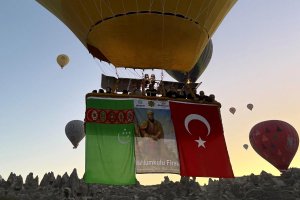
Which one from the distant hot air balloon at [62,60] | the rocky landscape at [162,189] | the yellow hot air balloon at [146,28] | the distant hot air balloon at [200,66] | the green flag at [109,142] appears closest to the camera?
the green flag at [109,142]

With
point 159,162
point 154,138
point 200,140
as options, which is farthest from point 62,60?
point 159,162

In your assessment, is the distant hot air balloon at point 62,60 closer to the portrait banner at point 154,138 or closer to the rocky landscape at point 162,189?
the portrait banner at point 154,138

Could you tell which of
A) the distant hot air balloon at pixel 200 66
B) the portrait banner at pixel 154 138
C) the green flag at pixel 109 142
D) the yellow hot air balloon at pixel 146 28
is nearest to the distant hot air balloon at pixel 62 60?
the distant hot air balloon at pixel 200 66

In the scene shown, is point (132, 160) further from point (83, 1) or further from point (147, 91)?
point (83, 1)

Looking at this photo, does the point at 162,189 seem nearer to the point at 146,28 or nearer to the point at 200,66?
the point at 200,66

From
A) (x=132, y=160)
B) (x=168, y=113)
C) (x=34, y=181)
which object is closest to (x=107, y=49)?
(x=168, y=113)

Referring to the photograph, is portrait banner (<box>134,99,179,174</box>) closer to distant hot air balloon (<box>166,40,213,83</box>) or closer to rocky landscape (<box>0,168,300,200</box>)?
distant hot air balloon (<box>166,40,213,83</box>)
